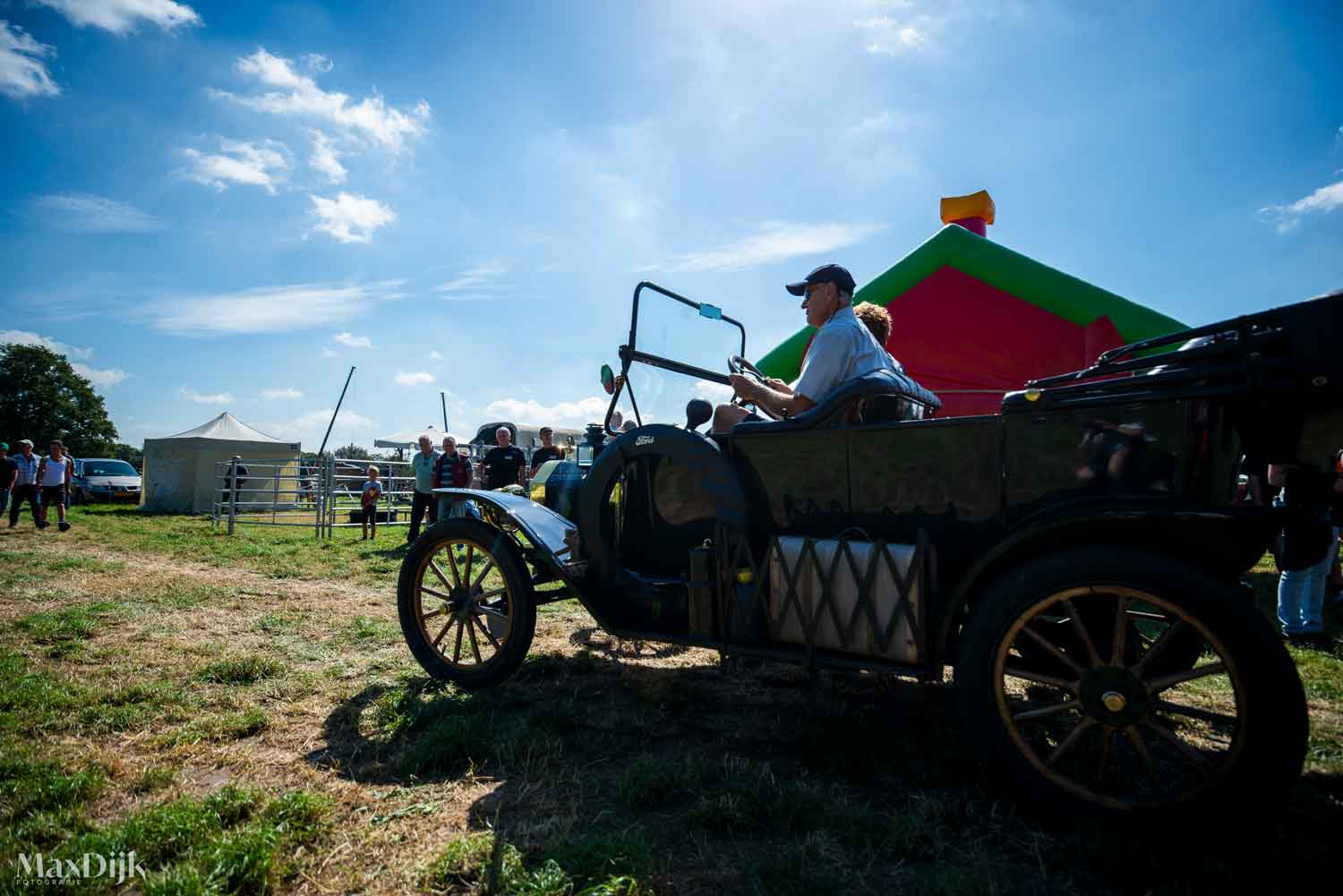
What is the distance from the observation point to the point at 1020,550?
211cm

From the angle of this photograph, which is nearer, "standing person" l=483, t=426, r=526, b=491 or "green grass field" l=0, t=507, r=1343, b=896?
"green grass field" l=0, t=507, r=1343, b=896

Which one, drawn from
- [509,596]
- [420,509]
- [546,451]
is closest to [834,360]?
[509,596]

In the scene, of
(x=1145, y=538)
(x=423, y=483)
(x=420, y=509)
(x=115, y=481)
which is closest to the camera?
(x=1145, y=538)

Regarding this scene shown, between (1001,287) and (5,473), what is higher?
(1001,287)

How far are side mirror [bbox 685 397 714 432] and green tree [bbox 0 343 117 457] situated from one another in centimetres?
5783

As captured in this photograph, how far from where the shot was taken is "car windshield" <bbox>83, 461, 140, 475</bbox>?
21.8 meters

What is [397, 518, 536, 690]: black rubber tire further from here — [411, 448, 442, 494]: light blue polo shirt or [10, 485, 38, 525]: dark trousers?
[10, 485, 38, 525]: dark trousers

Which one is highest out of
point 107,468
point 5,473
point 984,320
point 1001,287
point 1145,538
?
point 1001,287

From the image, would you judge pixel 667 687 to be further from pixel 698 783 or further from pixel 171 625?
pixel 171 625

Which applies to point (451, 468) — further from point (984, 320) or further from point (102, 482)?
point (102, 482)

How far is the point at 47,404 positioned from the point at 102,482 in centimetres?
3432

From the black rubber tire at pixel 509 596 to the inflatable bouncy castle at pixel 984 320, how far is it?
197 inches

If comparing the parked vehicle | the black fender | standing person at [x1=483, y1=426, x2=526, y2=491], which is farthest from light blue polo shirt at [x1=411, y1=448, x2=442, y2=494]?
the parked vehicle

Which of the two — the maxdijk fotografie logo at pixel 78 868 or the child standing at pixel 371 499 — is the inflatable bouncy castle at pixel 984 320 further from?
the child standing at pixel 371 499
